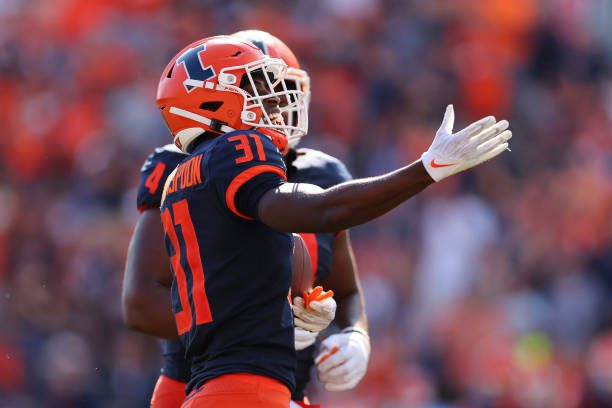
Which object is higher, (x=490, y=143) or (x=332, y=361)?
(x=490, y=143)

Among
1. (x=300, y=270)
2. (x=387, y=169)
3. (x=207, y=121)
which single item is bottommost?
(x=387, y=169)

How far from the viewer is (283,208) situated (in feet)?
9.51

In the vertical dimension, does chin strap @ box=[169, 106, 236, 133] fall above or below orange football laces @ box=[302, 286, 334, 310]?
above

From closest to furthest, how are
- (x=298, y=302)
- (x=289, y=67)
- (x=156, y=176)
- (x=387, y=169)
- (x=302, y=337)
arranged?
(x=298, y=302)
(x=302, y=337)
(x=156, y=176)
(x=289, y=67)
(x=387, y=169)

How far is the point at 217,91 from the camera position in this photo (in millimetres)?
3363

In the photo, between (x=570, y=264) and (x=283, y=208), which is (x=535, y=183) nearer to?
(x=570, y=264)

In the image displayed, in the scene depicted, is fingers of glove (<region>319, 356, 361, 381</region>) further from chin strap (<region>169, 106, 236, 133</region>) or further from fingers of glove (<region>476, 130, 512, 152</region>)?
fingers of glove (<region>476, 130, 512, 152</region>)

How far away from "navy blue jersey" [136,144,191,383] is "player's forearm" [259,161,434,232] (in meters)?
1.18

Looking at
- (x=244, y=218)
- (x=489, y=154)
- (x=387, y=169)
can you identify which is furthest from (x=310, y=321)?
(x=387, y=169)

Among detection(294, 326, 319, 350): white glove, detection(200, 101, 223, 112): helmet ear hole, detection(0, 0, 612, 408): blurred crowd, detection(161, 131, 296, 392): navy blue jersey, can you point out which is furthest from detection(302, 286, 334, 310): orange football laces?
detection(0, 0, 612, 408): blurred crowd

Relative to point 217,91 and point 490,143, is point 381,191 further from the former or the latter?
point 217,91

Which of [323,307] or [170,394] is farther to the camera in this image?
[170,394]

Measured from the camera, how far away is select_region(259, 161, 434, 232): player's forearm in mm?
2875

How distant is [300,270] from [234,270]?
1.22 ft
